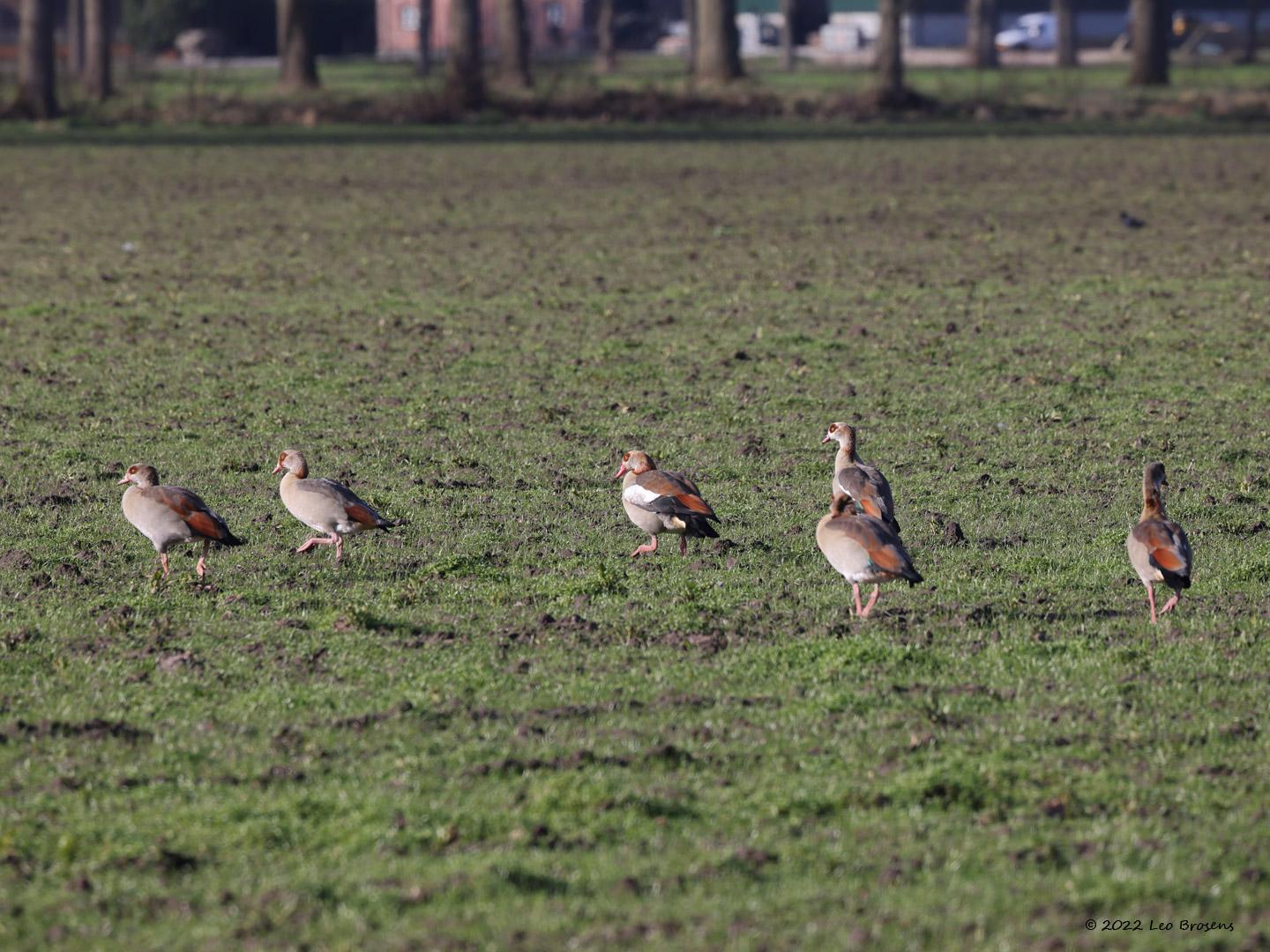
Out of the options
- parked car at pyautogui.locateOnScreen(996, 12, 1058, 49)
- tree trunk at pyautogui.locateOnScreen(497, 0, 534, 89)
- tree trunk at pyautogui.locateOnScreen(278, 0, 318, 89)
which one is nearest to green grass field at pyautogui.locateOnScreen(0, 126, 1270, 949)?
tree trunk at pyautogui.locateOnScreen(497, 0, 534, 89)

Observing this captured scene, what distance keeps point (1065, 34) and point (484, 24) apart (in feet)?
150

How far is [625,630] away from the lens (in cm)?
910

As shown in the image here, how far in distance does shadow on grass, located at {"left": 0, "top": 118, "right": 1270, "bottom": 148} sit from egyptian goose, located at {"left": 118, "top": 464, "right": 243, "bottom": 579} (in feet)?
117

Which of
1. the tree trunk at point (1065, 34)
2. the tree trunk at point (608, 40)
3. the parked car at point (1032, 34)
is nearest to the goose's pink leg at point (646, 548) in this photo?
the tree trunk at point (1065, 34)

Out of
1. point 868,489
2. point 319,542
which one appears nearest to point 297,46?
point 319,542

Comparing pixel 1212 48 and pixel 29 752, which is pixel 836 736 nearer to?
pixel 29 752

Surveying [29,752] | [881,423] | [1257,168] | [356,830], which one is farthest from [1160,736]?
[1257,168]

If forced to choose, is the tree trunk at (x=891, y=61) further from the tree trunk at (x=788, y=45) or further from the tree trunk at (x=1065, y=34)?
the tree trunk at (x=1065, y=34)

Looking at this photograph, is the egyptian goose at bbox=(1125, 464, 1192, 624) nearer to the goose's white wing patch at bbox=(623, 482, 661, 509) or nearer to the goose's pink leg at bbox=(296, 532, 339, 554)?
the goose's white wing patch at bbox=(623, 482, 661, 509)

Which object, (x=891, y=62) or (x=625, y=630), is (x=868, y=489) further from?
(x=891, y=62)

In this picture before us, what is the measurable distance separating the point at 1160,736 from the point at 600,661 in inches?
99.2

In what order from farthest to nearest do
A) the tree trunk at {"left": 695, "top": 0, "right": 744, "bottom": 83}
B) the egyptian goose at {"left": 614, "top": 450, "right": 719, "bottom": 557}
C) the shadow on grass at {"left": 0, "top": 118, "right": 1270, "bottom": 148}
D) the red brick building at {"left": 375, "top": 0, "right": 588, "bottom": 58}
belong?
1. the red brick building at {"left": 375, "top": 0, "right": 588, "bottom": 58}
2. the tree trunk at {"left": 695, "top": 0, "right": 744, "bottom": 83}
3. the shadow on grass at {"left": 0, "top": 118, "right": 1270, "bottom": 148}
4. the egyptian goose at {"left": 614, "top": 450, "right": 719, "bottom": 557}

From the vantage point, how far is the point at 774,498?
12.1 meters

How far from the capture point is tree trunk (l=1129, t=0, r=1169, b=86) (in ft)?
202
